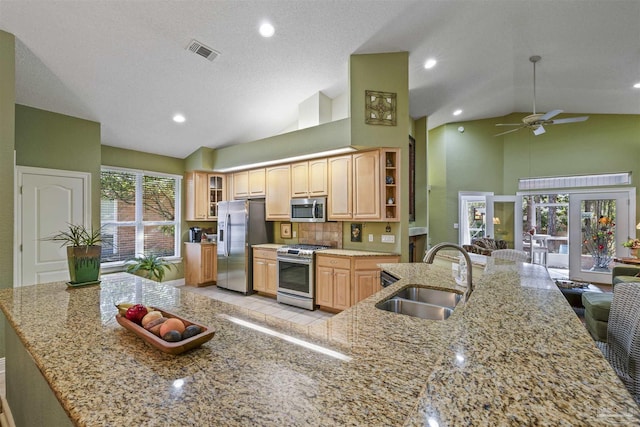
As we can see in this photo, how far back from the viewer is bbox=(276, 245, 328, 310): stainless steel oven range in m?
4.16

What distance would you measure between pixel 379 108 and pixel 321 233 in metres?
2.20

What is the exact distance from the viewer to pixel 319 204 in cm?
436

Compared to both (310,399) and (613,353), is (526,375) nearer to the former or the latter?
(310,399)

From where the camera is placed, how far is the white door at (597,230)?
5656 millimetres

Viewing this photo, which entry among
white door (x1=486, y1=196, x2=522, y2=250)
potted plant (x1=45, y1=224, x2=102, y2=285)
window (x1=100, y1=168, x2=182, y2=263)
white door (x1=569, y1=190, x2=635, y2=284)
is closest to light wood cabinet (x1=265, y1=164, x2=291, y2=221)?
window (x1=100, y1=168, x2=182, y2=263)

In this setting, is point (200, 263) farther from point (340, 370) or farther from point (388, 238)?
point (340, 370)

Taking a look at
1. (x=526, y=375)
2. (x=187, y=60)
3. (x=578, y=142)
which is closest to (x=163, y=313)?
(x=526, y=375)

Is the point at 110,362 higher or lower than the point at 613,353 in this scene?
higher

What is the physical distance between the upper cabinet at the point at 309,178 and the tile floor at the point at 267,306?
182 centimetres

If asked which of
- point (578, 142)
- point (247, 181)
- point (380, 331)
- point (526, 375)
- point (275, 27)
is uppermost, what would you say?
point (275, 27)

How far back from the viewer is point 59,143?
3.76 metres

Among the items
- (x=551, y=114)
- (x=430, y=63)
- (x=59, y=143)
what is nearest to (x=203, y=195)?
(x=59, y=143)

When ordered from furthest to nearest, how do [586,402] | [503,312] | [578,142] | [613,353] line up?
[578,142]
[613,353]
[503,312]
[586,402]

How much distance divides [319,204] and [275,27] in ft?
7.80
